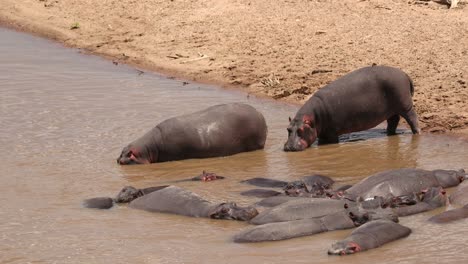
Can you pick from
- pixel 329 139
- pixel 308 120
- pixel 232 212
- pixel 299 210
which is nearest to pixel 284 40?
pixel 329 139

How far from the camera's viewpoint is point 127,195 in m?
9.29

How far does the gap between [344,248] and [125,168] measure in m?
4.12

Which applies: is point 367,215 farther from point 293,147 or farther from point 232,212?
point 293,147

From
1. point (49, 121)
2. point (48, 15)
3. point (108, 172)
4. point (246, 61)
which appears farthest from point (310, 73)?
point (48, 15)

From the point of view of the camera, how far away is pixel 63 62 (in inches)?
675

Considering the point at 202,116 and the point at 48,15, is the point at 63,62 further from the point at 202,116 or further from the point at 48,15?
the point at 202,116

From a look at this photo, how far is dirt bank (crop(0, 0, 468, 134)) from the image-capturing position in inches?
545

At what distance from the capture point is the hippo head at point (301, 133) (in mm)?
11500

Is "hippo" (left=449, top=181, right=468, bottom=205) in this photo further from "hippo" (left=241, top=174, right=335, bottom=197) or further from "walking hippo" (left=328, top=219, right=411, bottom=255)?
"hippo" (left=241, top=174, right=335, bottom=197)

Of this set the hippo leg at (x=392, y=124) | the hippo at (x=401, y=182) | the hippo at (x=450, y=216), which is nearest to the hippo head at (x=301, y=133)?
the hippo leg at (x=392, y=124)

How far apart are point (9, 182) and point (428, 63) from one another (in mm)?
6324

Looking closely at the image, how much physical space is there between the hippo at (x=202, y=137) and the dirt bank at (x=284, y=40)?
2152mm

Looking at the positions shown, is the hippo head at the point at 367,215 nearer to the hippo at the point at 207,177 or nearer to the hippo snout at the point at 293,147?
the hippo at the point at 207,177

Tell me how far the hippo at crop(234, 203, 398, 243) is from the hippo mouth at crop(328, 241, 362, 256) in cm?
54
